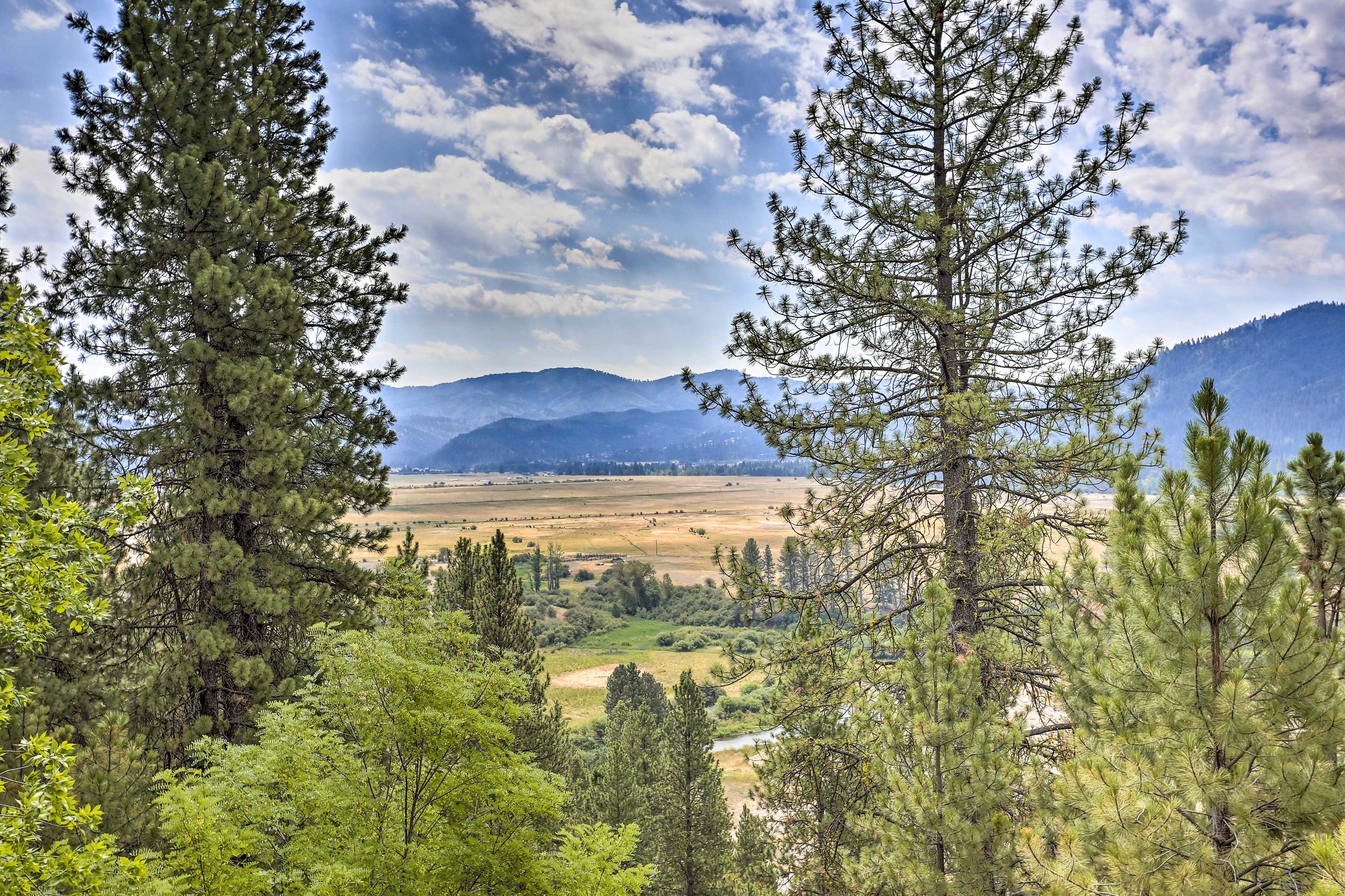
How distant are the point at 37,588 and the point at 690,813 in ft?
57.6

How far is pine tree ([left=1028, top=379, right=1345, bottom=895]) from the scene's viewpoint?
9.70 feet

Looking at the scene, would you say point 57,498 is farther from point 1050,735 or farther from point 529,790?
→ point 1050,735

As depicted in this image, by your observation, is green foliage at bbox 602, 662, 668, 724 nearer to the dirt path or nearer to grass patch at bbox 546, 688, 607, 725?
grass patch at bbox 546, 688, 607, 725

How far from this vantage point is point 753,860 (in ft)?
63.9

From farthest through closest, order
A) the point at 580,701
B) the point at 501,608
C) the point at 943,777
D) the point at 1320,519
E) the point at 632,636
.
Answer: the point at 632,636, the point at 580,701, the point at 501,608, the point at 943,777, the point at 1320,519

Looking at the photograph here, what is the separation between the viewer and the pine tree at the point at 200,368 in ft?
26.7

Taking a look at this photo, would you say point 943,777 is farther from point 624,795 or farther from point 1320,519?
point 624,795

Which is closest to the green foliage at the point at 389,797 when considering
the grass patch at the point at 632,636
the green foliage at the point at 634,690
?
the green foliage at the point at 634,690

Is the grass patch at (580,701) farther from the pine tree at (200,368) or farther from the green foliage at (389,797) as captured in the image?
the green foliage at (389,797)

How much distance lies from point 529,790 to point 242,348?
24.1 ft

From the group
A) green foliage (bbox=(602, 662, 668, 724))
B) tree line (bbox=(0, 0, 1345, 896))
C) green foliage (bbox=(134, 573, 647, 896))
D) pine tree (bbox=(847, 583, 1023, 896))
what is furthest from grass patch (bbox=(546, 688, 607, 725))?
pine tree (bbox=(847, 583, 1023, 896))

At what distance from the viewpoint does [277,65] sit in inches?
376

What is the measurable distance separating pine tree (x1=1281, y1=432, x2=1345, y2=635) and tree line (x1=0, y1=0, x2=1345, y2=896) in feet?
0.11

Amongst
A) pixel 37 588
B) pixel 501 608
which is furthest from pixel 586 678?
pixel 37 588
